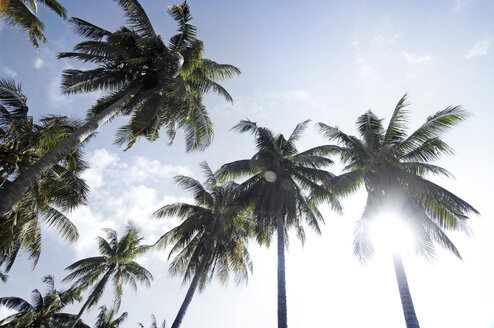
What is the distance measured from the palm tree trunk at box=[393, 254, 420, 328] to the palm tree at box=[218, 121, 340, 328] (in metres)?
4.60

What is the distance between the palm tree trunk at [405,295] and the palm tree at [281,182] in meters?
Result: 4.60

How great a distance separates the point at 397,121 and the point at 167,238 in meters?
14.5

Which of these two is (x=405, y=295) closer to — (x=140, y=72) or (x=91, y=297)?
(x=140, y=72)

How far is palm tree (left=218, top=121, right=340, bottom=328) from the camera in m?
16.0

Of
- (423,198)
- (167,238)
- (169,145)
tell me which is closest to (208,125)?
(169,145)

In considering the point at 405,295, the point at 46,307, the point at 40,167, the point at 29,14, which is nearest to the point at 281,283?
the point at 405,295

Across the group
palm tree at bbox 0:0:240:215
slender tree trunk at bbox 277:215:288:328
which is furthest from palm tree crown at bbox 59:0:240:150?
slender tree trunk at bbox 277:215:288:328

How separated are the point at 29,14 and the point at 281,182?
12982mm

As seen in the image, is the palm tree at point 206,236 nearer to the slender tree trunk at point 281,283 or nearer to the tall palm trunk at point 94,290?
the slender tree trunk at point 281,283

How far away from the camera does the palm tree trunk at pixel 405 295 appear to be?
10.3m

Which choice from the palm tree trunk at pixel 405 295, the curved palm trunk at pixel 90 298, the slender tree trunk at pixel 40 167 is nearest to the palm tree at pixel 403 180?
the palm tree trunk at pixel 405 295

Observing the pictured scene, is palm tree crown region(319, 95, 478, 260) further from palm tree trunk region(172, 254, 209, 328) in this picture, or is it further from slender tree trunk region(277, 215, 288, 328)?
palm tree trunk region(172, 254, 209, 328)

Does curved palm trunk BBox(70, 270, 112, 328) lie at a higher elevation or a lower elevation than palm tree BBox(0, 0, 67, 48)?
lower

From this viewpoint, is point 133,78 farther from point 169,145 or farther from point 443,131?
point 443,131
